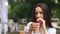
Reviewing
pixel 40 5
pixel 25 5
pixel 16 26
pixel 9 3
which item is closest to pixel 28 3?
pixel 25 5

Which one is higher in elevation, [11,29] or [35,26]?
[35,26]

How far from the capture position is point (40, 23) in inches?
37.9

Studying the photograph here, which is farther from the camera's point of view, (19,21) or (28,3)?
(19,21)

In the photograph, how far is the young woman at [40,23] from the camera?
936mm

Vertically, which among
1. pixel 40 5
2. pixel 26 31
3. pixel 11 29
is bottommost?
pixel 11 29

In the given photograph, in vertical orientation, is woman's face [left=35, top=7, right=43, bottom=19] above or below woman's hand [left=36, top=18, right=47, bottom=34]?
above

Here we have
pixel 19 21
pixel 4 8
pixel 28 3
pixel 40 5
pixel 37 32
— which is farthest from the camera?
pixel 19 21

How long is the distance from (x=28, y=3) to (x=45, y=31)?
313 centimetres

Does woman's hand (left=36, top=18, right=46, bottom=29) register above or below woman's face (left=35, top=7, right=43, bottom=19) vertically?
below

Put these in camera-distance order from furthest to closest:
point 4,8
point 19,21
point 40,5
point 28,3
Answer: point 19,21
point 28,3
point 4,8
point 40,5

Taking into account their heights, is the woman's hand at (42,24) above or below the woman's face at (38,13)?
below

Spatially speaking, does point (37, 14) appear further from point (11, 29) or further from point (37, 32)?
point (11, 29)

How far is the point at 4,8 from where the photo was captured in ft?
11.6

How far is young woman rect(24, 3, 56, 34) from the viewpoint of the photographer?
0.94 m
